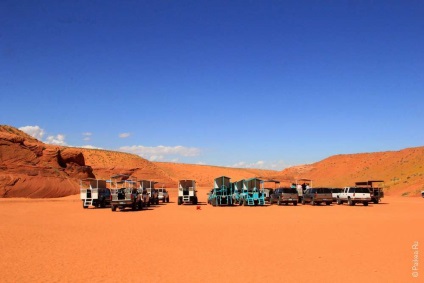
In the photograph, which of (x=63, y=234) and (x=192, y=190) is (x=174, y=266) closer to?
(x=63, y=234)

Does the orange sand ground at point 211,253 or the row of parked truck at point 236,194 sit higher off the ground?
the row of parked truck at point 236,194

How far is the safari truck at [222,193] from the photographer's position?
39219 millimetres

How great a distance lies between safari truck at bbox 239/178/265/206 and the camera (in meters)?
38.8

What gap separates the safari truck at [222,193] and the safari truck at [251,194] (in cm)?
118

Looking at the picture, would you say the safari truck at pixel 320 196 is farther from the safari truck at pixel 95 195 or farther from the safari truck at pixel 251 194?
the safari truck at pixel 95 195

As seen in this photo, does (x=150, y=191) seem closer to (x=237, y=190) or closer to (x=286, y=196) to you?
(x=237, y=190)

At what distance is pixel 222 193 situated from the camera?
3981 centimetres

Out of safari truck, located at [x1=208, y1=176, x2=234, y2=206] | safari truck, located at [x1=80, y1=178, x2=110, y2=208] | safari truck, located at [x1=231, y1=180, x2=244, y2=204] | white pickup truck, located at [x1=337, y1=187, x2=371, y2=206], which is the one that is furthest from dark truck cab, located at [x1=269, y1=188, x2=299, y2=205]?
safari truck, located at [x1=80, y1=178, x2=110, y2=208]

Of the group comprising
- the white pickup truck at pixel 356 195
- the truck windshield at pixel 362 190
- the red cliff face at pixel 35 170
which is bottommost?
the white pickup truck at pixel 356 195

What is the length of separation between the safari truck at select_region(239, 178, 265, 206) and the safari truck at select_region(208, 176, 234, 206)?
3.88ft

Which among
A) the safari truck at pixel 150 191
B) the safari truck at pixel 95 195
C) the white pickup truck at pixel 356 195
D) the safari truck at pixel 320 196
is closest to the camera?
the safari truck at pixel 95 195

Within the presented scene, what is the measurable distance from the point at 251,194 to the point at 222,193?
8.69 ft

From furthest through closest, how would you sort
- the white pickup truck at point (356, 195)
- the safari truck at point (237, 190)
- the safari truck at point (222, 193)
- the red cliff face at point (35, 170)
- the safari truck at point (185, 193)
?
the red cliff face at point (35, 170) → the safari truck at point (185, 193) → the safari truck at point (237, 190) → the safari truck at point (222, 193) → the white pickup truck at point (356, 195)

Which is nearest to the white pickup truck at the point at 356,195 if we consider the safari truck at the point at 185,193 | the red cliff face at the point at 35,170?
the safari truck at the point at 185,193
